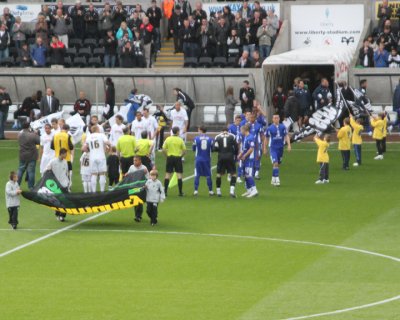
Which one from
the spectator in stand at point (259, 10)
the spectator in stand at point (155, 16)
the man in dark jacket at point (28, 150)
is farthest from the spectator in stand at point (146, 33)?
the man in dark jacket at point (28, 150)

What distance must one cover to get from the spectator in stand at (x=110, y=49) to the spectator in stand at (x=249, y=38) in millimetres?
5313

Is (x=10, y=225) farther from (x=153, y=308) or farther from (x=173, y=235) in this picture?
(x=153, y=308)

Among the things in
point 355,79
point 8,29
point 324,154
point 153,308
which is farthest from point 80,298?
point 8,29

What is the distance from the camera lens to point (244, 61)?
5222 centimetres

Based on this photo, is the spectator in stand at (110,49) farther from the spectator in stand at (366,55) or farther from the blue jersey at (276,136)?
the blue jersey at (276,136)

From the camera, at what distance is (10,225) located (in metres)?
31.7

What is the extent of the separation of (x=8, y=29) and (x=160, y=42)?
649 cm

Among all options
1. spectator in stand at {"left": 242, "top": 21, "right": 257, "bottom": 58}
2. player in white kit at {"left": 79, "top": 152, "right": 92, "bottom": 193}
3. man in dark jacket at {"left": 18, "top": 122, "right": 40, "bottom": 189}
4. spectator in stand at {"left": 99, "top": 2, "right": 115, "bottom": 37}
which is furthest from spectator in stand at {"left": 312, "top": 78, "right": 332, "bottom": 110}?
player in white kit at {"left": 79, "top": 152, "right": 92, "bottom": 193}

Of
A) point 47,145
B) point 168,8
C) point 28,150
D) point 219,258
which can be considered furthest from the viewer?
point 168,8

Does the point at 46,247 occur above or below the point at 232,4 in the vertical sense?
below

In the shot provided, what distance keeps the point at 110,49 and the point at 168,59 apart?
296cm

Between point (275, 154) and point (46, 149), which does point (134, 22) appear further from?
point (46, 149)

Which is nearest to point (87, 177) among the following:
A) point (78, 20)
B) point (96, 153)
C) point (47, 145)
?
point (96, 153)

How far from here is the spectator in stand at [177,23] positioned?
54594 millimetres
